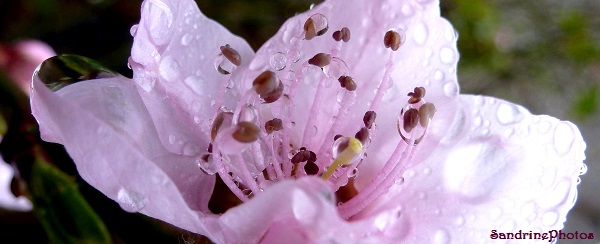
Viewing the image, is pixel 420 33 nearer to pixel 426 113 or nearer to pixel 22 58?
pixel 426 113

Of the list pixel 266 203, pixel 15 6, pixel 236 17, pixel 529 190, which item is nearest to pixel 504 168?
pixel 529 190

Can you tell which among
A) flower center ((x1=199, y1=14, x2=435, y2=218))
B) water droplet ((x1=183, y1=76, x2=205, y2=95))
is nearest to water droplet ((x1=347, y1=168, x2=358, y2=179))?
flower center ((x1=199, y1=14, x2=435, y2=218))

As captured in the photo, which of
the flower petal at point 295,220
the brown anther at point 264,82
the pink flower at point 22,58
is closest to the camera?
the flower petal at point 295,220

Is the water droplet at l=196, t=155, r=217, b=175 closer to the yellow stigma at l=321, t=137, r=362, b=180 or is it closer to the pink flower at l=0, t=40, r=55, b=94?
the yellow stigma at l=321, t=137, r=362, b=180

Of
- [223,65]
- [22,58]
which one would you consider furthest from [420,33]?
[22,58]

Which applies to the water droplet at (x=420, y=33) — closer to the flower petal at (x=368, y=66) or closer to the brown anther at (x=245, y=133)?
the flower petal at (x=368, y=66)

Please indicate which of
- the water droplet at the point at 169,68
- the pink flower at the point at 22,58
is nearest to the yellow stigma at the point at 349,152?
the water droplet at the point at 169,68

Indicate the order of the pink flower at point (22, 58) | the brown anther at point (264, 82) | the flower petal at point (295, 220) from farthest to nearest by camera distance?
the pink flower at point (22, 58) < the brown anther at point (264, 82) < the flower petal at point (295, 220)
